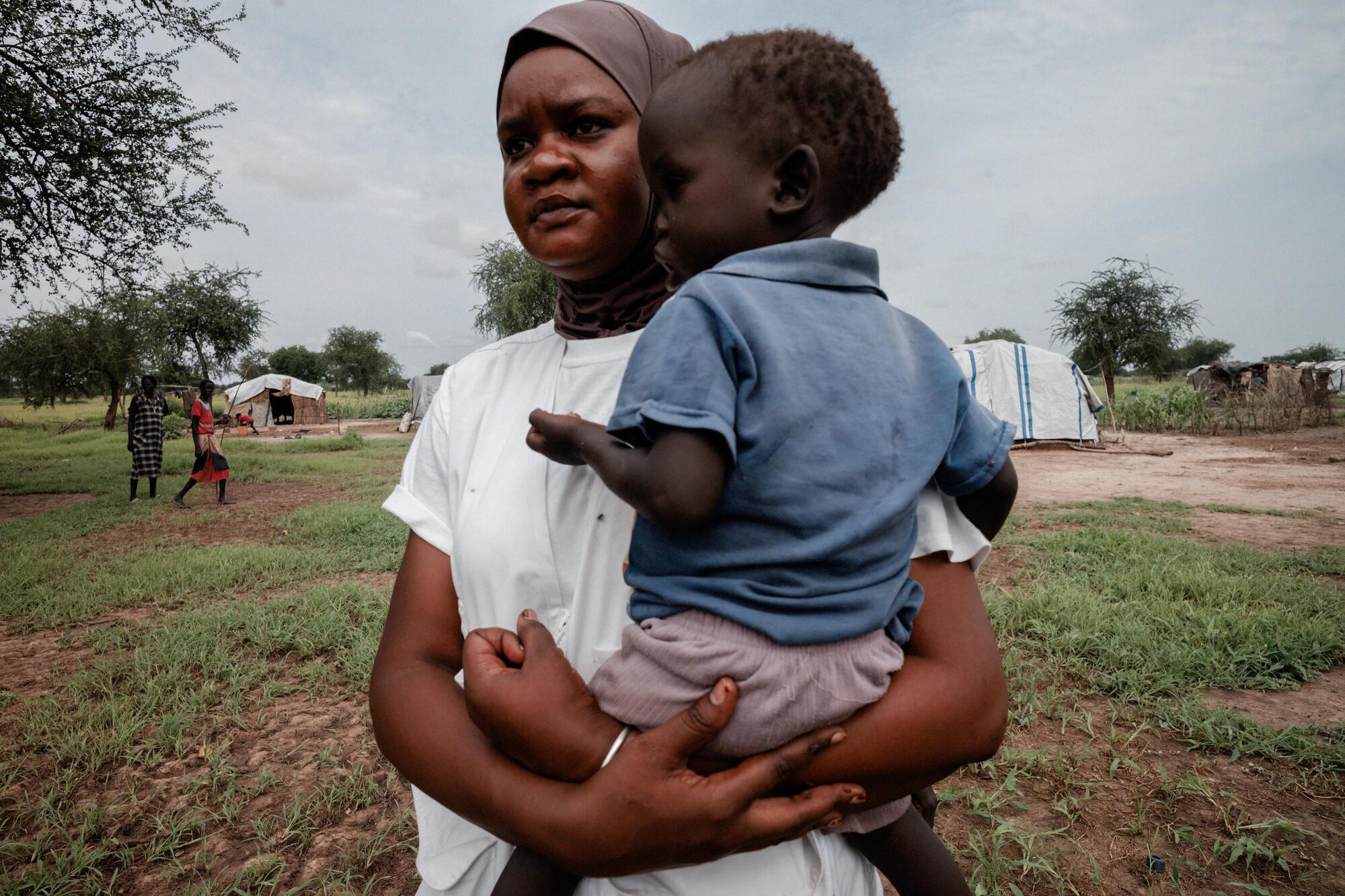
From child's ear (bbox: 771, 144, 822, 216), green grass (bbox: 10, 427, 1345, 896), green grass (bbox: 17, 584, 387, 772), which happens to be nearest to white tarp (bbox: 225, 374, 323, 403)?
green grass (bbox: 10, 427, 1345, 896)

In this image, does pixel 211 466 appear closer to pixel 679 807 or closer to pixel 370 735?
pixel 370 735

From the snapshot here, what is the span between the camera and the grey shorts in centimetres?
89

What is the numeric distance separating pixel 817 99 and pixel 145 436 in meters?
12.2

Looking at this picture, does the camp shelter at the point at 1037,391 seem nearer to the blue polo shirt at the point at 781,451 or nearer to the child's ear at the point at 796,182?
the child's ear at the point at 796,182

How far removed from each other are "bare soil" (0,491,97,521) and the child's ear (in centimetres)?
1172

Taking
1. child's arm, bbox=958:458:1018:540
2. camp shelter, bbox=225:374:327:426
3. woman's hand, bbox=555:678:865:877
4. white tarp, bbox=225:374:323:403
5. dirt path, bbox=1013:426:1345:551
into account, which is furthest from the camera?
camp shelter, bbox=225:374:327:426

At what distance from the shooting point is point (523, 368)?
1342 millimetres

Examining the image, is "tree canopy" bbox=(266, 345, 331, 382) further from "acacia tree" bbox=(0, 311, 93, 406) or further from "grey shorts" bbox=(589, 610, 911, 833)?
"grey shorts" bbox=(589, 610, 911, 833)

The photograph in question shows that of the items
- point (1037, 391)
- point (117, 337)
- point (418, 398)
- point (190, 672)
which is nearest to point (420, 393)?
point (418, 398)

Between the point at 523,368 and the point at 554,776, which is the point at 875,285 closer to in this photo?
the point at 523,368

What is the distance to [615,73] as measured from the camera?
1211 mm

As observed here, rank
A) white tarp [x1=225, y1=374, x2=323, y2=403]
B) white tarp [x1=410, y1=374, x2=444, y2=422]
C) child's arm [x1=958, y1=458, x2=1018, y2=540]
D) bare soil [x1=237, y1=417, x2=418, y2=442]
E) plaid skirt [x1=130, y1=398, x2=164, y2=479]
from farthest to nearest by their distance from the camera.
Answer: white tarp [x1=225, y1=374, x2=323, y2=403]
white tarp [x1=410, y1=374, x2=444, y2=422]
bare soil [x1=237, y1=417, x2=418, y2=442]
plaid skirt [x1=130, y1=398, x2=164, y2=479]
child's arm [x1=958, y1=458, x2=1018, y2=540]

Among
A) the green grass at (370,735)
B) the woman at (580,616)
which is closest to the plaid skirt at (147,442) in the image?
the green grass at (370,735)

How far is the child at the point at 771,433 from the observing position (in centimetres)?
90
